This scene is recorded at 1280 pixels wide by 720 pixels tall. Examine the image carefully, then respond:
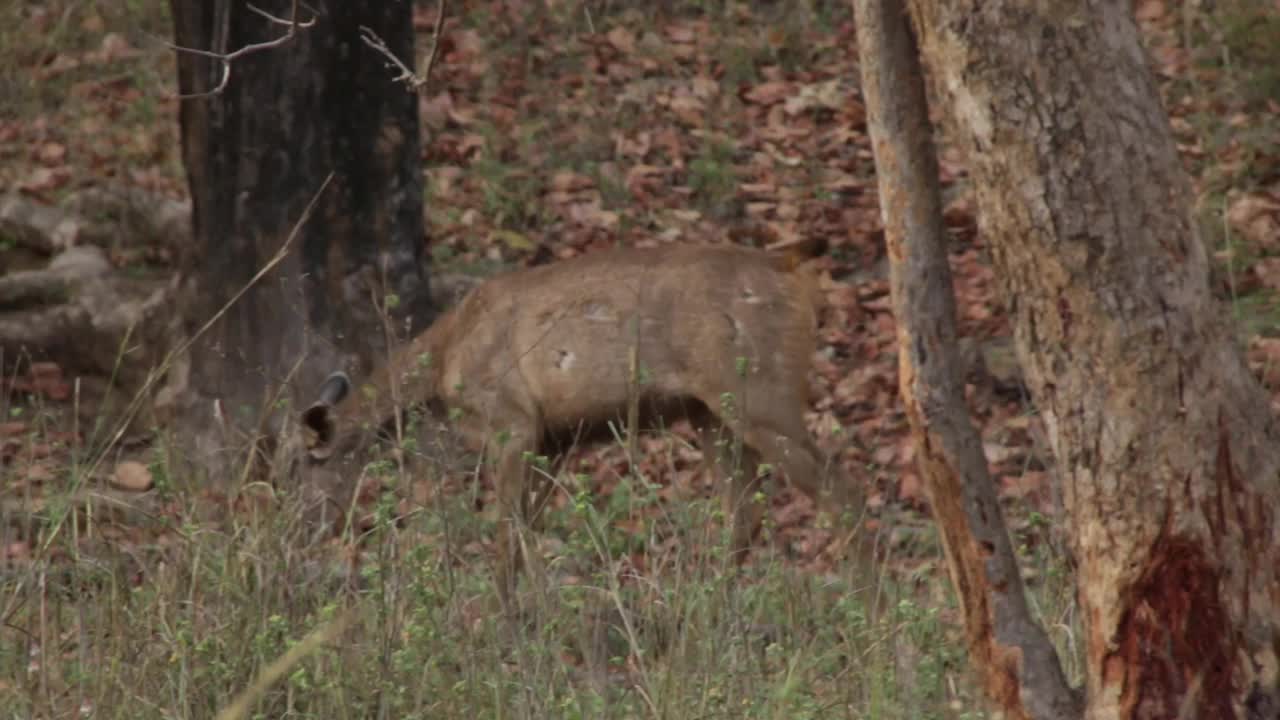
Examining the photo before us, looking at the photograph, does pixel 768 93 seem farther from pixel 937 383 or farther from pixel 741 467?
pixel 937 383

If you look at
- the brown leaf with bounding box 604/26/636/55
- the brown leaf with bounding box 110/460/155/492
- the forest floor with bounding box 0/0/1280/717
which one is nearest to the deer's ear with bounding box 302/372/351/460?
the forest floor with bounding box 0/0/1280/717

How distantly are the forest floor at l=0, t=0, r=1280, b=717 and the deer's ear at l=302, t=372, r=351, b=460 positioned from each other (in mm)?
726

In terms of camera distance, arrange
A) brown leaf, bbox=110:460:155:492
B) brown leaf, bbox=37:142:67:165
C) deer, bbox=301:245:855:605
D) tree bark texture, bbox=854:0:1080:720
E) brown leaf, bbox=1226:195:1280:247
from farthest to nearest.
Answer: brown leaf, bbox=37:142:67:165 → brown leaf, bbox=1226:195:1280:247 → brown leaf, bbox=110:460:155:492 → deer, bbox=301:245:855:605 → tree bark texture, bbox=854:0:1080:720

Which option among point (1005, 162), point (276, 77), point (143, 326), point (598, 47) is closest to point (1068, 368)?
point (1005, 162)

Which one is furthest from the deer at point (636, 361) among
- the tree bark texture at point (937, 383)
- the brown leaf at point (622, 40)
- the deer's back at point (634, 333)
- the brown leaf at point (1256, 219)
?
the brown leaf at point (622, 40)

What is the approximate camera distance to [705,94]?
15.4 m

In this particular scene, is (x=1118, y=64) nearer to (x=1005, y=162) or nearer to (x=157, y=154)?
(x=1005, y=162)

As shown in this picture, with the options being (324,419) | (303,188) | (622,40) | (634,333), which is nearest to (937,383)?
(634,333)

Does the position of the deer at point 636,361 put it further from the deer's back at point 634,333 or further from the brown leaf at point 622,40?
the brown leaf at point 622,40

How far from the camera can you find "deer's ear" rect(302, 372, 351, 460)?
879 centimetres

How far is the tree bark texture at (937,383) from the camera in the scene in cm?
509

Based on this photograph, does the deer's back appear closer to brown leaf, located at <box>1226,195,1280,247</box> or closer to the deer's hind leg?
the deer's hind leg

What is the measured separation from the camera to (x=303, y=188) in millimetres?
10305

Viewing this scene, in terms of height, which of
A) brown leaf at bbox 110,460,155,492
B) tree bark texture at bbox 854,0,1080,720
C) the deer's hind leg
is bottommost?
brown leaf at bbox 110,460,155,492
